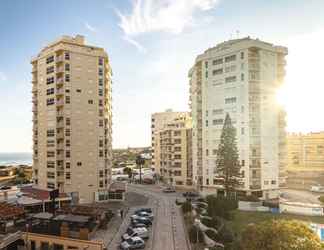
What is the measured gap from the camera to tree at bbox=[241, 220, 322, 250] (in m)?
18.7

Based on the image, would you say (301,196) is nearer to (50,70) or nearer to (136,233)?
(136,233)

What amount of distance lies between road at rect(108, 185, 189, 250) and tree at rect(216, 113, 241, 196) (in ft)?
38.9

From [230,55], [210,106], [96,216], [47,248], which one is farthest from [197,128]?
[47,248]

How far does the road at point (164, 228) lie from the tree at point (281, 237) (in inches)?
520

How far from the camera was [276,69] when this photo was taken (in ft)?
206

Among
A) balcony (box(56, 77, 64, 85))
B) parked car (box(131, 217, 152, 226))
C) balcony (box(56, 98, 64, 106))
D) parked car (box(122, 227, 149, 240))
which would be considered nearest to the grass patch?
parked car (box(131, 217, 152, 226))

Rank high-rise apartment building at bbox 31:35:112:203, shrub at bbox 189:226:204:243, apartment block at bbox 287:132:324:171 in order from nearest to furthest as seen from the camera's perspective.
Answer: shrub at bbox 189:226:204:243 < high-rise apartment building at bbox 31:35:112:203 < apartment block at bbox 287:132:324:171

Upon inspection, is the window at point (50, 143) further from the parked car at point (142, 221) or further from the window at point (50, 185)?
the parked car at point (142, 221)

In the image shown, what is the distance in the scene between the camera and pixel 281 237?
19.2 metres

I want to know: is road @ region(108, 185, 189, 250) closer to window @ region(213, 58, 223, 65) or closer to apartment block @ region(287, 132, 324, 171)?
window @ region(213, 58, 223, 65)

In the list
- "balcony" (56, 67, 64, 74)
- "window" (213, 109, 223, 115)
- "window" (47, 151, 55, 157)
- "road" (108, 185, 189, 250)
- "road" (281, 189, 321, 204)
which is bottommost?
"road" (281, 189, 321, 204)

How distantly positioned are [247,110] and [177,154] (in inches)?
1141

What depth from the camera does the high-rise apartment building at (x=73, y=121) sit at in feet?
183

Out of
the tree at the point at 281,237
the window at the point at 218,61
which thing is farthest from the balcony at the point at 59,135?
the tree at the point at 281,237
